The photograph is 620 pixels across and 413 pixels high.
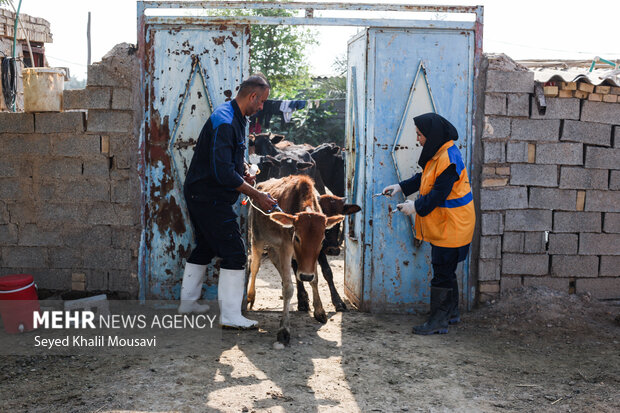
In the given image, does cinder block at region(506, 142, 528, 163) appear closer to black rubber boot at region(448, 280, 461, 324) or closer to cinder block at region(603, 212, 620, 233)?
cinder block at region(603, 212, 620, 233)

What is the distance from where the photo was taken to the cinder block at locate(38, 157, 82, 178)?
18.9 ft

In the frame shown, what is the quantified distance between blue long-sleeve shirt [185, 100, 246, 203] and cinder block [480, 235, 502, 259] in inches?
104

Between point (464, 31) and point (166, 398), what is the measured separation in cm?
448

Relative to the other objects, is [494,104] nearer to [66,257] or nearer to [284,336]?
[284,336]

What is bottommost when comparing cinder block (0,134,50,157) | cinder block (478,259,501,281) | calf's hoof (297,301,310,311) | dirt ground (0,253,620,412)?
dirt ground (0,253,620,412)

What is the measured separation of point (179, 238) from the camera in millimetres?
5828

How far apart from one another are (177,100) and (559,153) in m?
3.98

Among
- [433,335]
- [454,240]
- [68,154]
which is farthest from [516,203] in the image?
[68,154]

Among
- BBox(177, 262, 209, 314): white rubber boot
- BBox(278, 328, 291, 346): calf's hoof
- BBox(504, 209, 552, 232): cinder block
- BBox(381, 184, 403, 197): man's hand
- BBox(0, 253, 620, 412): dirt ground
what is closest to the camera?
BBox(0, 253, 620, 412): dirt ground

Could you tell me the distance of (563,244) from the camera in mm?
6027

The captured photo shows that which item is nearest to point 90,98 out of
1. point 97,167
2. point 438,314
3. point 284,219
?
point 97,167

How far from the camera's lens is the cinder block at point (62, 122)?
5727mm

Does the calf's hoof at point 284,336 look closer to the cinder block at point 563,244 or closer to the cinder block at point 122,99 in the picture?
the cinder block at point 122,99

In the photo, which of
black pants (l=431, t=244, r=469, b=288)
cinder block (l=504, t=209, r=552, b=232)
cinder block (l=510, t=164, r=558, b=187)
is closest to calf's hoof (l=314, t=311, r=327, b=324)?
black pants (l=431, t=244, r=469, b=288)
